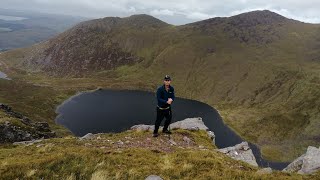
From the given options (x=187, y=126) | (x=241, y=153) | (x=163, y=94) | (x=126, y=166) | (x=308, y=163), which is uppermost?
(x=163, y=94)

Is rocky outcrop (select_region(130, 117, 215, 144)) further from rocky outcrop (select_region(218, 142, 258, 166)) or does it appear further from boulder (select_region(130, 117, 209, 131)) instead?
rocky outcrop (select_region(218, 142, 258, 166))

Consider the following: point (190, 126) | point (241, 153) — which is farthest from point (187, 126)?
point (241, 153)

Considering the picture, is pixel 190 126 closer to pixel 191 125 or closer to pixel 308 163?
pixel 191 125

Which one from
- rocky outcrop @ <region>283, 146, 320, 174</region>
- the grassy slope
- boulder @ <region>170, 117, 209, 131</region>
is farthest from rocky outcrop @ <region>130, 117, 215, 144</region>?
the grassy slope

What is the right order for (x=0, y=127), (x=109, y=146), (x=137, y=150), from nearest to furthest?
(x=137, y=150), (x=109, y=146), (x=0, y=127)

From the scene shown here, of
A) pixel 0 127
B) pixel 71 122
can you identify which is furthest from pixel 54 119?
pixel 0 127

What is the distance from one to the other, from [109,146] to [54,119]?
17083cm

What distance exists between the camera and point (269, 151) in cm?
17838

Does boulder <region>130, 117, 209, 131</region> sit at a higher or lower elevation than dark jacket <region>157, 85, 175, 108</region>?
lower

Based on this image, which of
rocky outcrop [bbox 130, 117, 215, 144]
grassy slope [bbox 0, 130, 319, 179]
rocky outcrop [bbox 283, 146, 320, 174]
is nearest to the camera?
grassy slope [bbox 0, 130, 319, 179]

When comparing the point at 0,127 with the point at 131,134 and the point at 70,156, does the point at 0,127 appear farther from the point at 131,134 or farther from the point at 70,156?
the point at 70,156

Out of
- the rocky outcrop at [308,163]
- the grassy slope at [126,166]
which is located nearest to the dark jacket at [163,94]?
the grassy slope at [126,166]

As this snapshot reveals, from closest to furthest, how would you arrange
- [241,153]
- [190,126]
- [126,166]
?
[126,166] → [241,153] → [190,126]

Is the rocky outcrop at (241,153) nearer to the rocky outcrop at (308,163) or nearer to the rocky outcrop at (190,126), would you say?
the rocky outcrop at (308,163)
